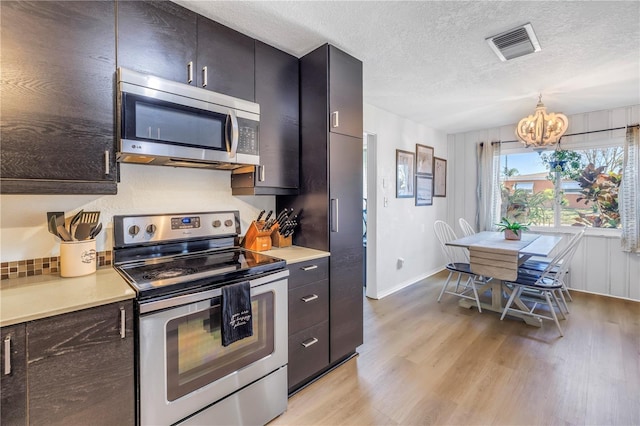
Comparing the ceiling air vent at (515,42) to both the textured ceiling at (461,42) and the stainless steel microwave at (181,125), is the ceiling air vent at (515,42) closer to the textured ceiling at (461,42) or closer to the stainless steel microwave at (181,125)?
the textured ceiling at (461,42)

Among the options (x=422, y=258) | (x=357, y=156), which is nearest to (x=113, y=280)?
(x=357, y=156)

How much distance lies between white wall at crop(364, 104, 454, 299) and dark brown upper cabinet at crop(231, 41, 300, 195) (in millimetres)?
1474

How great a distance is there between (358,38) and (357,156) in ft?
2.80

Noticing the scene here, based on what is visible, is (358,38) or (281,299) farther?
(358,38)

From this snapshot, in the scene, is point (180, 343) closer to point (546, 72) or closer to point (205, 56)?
point (205, 56)

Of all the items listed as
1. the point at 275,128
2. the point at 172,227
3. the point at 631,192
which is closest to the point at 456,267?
the point at 631,192

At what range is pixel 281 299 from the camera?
1760 millimetres

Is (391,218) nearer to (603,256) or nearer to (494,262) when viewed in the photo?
(494,262)

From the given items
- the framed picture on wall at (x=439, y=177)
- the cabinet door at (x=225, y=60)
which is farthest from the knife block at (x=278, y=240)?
the framed picture on wall at (x=439, y=177)

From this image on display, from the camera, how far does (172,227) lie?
1.92 metres

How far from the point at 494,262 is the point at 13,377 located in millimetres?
3521

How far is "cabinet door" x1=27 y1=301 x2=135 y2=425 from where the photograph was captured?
1062 mm

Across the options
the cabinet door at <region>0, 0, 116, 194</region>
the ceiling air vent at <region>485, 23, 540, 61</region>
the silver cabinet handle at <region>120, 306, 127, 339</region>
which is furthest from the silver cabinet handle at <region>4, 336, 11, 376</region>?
the ceiling air vent at <region>485, 23, 540, 61</region>

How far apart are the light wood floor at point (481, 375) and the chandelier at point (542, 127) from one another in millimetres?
1964
